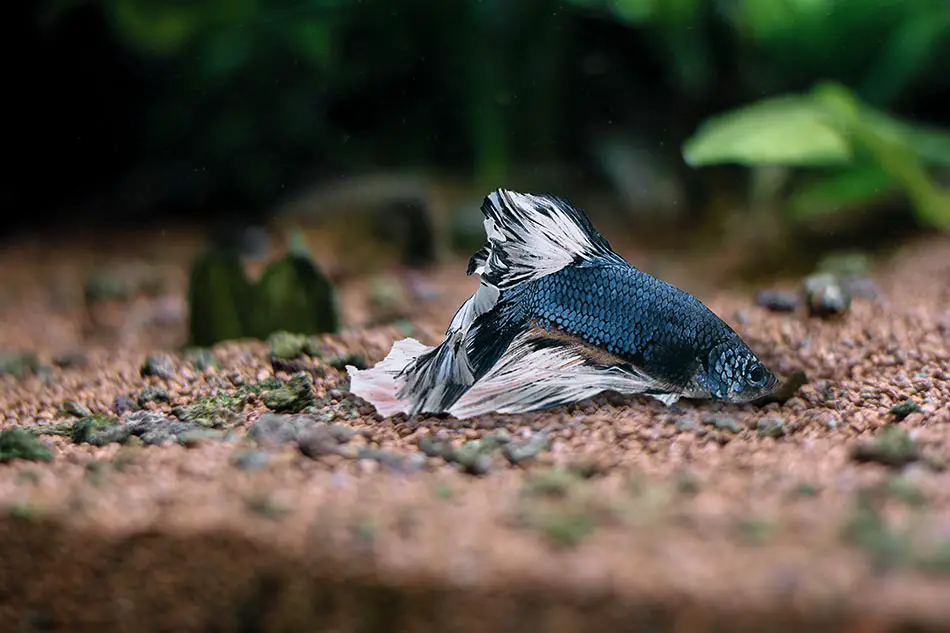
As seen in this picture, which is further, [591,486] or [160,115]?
[160,115]

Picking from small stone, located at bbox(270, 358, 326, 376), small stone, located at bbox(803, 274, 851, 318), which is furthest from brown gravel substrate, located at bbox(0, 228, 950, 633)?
small stone, located at bbox(803, 274, 851, 318)

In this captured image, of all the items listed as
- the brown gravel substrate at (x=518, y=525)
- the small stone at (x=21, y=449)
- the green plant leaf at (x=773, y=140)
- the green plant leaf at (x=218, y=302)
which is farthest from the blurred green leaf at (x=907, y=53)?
the small stone at (x=21, y=449)

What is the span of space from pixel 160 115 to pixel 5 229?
70.2 inches

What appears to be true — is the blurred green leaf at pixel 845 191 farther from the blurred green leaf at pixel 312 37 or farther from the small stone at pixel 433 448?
the small stone at pixel 433 448

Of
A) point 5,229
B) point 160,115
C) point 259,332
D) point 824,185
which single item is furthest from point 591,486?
point 5,229

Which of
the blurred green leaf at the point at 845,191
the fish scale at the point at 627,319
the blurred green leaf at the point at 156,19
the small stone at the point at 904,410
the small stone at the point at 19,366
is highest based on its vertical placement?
the blurred green leaf at the point at 156,19

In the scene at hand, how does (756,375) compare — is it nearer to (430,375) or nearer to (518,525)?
(430,375)

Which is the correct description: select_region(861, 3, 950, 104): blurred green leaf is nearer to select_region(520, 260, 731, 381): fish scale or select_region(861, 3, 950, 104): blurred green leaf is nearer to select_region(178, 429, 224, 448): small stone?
select_region(520, 260, 731, 381): fish scale

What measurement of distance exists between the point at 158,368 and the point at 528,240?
148 centimetres

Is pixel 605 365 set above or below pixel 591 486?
above

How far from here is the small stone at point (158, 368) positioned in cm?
302

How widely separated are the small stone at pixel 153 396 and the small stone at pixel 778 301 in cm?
229

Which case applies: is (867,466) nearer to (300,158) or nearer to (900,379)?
(900,379)

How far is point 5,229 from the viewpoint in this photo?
Answer: 766 centimetres
